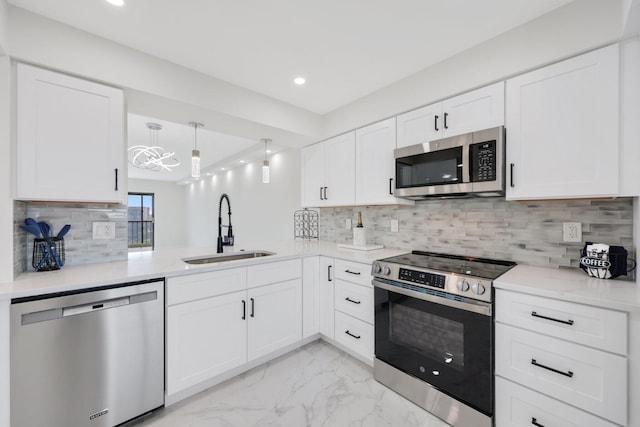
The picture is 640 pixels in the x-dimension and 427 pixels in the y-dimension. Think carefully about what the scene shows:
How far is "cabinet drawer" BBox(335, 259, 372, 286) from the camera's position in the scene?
2.17 m

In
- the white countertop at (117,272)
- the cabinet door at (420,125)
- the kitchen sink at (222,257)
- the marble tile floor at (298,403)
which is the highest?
the cabinet door at (420,125)

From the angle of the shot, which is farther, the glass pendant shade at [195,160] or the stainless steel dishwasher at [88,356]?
the glass pendant shade at [195,160]

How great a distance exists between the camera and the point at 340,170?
112 inches

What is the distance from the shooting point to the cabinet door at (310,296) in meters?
2.51

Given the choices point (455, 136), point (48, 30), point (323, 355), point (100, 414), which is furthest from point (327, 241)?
point (48, 30)

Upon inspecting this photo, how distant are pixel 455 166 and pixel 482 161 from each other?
180 millimetres

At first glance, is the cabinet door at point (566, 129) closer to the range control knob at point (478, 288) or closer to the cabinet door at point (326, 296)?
the range control knob at point (478, 288)

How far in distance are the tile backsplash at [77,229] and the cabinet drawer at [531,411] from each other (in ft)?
8.91

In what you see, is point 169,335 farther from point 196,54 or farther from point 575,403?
point 575,403

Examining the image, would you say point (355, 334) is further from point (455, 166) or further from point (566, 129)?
point (566, 129)

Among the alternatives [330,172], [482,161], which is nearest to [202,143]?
[330,172]

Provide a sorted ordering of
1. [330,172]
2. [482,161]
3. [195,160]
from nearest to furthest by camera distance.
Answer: [482,161] → [195,160] → [330,172]

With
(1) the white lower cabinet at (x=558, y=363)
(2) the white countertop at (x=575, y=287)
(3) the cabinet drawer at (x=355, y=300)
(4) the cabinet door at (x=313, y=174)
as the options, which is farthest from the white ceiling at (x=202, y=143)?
(1) the white lower cabinet at (x=558, y=363)

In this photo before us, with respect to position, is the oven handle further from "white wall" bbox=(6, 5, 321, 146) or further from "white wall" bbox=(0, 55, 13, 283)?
"white wall" bbox=(0, 55, 13, 283)
